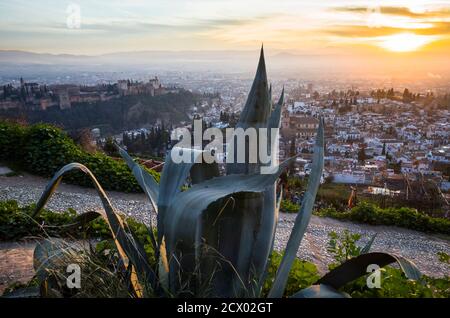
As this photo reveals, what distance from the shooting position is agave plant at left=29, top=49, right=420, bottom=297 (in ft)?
4.80

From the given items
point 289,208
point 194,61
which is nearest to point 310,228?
point 289,208

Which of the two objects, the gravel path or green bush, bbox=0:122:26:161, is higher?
green bush, bbox=0:122:26:161

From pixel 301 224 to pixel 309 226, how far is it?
403 centimetres

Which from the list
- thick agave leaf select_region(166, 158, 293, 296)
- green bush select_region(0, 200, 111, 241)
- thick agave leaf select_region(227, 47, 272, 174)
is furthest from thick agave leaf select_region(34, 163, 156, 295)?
green bush select_region(0, 200, 111, 241)

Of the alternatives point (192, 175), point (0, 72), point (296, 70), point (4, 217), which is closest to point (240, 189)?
point (192, 175)

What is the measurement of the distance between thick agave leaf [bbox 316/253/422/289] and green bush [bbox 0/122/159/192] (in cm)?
479

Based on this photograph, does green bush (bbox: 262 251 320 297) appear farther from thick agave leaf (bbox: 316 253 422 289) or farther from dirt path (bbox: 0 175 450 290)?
dirt path (bbox: 0 175 450 290)

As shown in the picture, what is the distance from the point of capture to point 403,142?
880cm

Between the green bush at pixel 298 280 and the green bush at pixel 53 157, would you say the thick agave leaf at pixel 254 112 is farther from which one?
the green bush at pixel 53 157

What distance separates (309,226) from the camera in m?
5.46

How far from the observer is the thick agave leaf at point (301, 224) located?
1.53 metres
